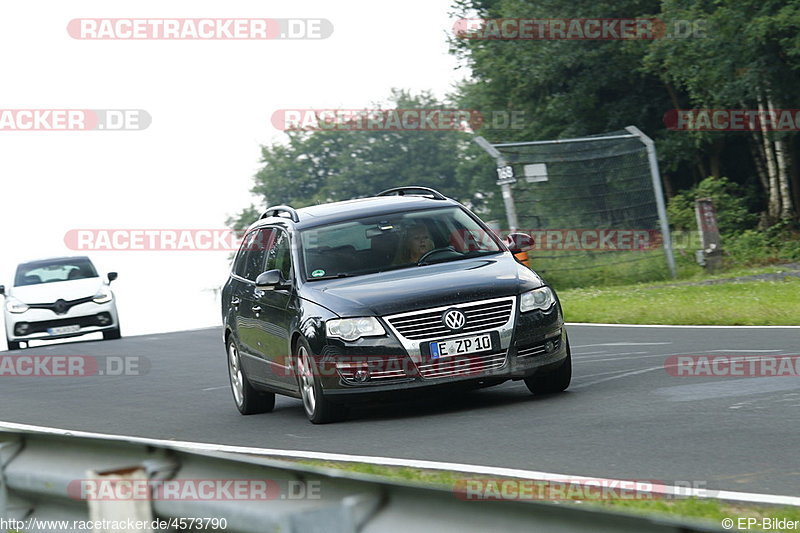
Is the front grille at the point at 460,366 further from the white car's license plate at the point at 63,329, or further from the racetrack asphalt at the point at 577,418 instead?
the white car's license plate at the point at 63,329

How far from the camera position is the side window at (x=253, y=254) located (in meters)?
13.3

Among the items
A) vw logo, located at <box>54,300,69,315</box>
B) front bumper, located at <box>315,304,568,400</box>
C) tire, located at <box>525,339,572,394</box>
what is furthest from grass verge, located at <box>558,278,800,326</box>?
vw logo, located at <box>54,300,69,315</box>

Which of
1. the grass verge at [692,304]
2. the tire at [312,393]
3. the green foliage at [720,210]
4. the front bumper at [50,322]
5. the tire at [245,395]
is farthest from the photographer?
the green foliage at [720,210]

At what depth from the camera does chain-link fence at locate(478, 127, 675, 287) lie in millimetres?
28438

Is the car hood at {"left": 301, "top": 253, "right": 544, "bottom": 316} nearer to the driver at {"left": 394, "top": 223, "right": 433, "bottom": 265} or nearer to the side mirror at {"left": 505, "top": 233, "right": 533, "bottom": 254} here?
the driver at {"left": 394, "top": 223, "right": 433, "bottom": 265}

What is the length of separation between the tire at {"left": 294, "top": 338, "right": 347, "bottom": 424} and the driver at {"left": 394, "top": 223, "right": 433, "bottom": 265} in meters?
1.26

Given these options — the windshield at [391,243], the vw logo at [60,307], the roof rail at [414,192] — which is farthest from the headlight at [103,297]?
the windshield at [391,243]

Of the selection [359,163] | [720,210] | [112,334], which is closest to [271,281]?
[112,334]

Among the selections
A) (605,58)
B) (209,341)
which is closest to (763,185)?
(605,58)

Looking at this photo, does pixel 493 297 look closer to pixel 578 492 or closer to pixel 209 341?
pixel 578 492

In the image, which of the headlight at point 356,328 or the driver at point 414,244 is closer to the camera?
the headlight at point 356,328

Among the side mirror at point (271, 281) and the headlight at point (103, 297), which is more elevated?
the headlight at point (103, 297)

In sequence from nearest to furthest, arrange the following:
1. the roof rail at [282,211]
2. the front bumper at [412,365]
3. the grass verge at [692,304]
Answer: the front bumper at [412,365], the roof rail at [282,211], the grass verge at [692,304]

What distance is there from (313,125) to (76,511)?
100242 mm
